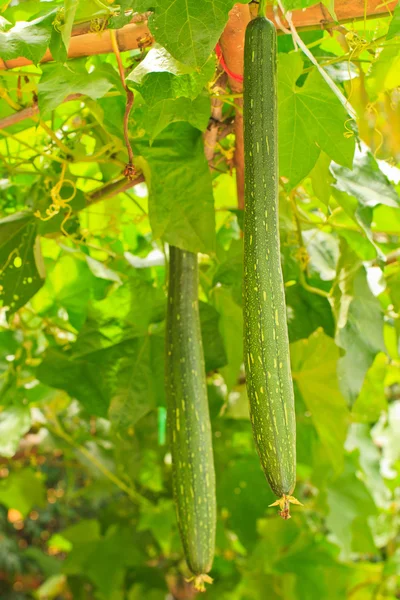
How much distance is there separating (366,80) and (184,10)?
237 millimetres

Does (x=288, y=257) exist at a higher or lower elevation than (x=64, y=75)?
lower

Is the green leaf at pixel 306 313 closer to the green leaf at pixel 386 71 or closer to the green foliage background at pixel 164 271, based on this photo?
the green foliage background at pixel 164 271

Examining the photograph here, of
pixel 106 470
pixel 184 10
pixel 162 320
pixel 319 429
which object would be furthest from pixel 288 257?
pixel 106 470

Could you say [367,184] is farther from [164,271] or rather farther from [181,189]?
[164,271]

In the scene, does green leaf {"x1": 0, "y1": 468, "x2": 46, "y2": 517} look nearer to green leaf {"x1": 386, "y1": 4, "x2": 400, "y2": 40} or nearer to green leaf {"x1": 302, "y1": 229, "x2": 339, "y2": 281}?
green leaf {"x1": 302, "y1": 229, "x2": 339, "y2": 281}

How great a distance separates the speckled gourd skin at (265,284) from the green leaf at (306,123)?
0.35 ft

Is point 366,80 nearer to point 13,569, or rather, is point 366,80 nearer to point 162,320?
point 162,320

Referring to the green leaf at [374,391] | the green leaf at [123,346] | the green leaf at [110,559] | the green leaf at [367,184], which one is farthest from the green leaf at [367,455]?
the green leaf at [367,184]

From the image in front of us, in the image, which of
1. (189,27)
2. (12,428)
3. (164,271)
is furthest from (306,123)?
(12,428)

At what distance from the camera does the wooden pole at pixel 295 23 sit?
570 mm

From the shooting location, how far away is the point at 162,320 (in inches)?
34.2

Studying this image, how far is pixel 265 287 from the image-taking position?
19.3 inches

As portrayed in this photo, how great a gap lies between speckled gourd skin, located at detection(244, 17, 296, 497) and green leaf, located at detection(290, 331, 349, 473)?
18.1 inches

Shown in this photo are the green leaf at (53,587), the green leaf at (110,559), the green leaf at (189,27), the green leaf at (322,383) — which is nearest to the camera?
the green leaf at (189,27)
